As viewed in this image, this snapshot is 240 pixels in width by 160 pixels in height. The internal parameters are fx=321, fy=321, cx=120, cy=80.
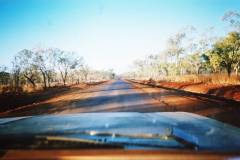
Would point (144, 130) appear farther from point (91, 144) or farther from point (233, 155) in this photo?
point (233, 155)

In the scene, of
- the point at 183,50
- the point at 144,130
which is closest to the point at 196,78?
→ the point at 183,50

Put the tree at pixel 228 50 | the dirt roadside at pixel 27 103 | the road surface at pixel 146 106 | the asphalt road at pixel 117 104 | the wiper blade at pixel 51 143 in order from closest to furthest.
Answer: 1. the wiper blade at pixel 51 143
2. the road surface at pixel 146 106
3. the asphalt road at pixel 117 104
4. the dirt roadside at pixel 27 103
5. the tree at pixel 228 50

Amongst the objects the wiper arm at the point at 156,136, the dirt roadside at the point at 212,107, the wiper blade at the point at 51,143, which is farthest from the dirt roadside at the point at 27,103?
the wiper arm at the point at 156,136

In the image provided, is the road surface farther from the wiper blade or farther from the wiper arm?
the wiper blade

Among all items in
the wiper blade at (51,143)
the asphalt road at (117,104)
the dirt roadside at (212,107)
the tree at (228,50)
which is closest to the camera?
the wiper blade at (51,143)

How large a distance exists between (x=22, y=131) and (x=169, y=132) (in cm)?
126

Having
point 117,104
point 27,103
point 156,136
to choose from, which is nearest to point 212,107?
point 117,104

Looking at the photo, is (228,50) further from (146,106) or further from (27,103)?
(146,106)

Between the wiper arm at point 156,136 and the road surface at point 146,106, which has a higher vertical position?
the wiper arm at point 156,136

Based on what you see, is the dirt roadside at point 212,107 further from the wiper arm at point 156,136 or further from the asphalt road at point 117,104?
the wiper arm at point 156,136

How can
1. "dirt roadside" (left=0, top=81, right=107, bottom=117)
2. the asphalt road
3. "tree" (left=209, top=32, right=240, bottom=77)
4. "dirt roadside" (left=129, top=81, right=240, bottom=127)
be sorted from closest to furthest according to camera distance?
"dirt roadside" (left=129, top=81, right=240, bottom=127) → the asphalt road → "dirt roadside" (left=0, top=81, right=107, bottom=117) → "tree" (left=209, top=32, right=240, bottom=77)

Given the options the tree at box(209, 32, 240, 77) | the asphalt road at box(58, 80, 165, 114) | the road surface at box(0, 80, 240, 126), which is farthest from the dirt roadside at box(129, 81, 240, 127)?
the tree at box(209, 32, 240, 77)

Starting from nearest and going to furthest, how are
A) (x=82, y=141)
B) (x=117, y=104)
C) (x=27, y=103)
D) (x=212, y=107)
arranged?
(x=82, y=141), (x=212, y=107), (x=117, y=104), (x=27, y=103)

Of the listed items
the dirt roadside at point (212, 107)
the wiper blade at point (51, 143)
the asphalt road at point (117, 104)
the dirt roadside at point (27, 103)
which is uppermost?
the wiper blade at point (51, 143)
